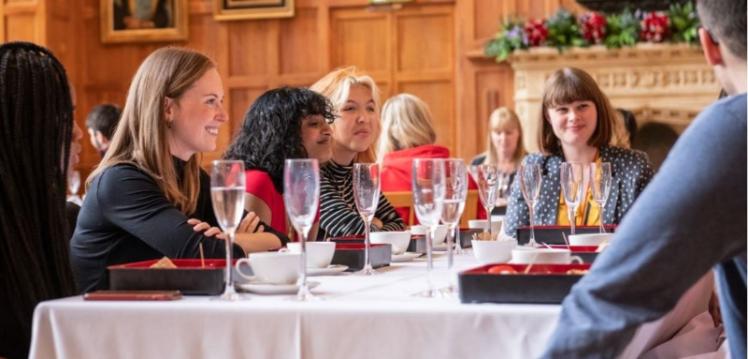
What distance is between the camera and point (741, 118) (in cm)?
133

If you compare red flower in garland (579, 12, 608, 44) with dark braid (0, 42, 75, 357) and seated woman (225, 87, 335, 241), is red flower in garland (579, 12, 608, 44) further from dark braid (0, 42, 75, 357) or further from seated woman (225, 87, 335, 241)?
dark braid (0, 42, 75, 357)

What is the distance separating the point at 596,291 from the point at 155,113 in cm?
187

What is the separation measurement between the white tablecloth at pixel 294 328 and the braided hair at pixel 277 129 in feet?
5.53

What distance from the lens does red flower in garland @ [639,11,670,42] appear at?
336 inches

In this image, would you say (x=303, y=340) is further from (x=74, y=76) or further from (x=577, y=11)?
(x=74, y=76)

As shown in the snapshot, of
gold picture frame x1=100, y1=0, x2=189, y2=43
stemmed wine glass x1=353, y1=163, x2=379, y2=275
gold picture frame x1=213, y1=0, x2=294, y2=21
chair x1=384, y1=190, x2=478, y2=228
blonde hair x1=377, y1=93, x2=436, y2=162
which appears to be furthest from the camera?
gold picture frame x1=100, y1=0, x2=189, y2=43

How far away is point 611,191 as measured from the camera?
398 cm

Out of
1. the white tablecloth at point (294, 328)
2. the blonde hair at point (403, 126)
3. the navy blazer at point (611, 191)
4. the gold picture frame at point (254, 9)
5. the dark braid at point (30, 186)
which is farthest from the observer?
the gold picture frame at point (254, 9)

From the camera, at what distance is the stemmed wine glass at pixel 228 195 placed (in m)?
2.00

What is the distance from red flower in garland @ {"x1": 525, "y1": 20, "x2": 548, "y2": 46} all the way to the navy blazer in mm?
4694

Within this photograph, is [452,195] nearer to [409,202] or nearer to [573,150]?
[573,150]

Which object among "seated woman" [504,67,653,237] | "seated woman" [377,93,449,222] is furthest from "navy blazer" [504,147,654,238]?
"seated woman" [377,93,449,222]

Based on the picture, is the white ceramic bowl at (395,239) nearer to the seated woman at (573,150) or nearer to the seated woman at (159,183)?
the seated woman at (159,183)

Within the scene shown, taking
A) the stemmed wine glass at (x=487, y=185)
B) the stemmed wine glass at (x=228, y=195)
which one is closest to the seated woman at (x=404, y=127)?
the stemmed wine glass at (x=487, y=185)
